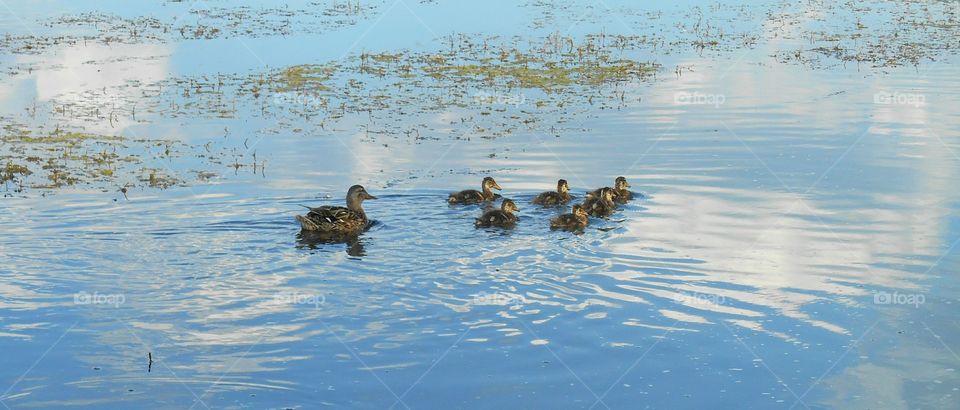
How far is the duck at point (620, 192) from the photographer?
16562mm

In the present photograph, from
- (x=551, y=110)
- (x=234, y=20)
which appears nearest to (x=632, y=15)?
(x=234, y=20)

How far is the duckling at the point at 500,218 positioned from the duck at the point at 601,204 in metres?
0.98

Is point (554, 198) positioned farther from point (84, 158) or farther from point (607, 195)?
point (84, 158)

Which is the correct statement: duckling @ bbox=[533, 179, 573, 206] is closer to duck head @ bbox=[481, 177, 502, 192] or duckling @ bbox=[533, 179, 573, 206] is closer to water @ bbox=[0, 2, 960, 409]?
water @ bbox=[0, 2, 960, 409]

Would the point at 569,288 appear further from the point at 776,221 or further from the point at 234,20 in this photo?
the point at 234,20

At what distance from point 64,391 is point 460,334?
3.30m

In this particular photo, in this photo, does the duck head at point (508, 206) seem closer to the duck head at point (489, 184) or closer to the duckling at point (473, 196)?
the duckling at point (473, 196)

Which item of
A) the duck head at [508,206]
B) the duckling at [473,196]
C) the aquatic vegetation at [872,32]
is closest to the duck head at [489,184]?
the duckling at [473,196]

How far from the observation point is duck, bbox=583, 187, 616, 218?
15.9 metres

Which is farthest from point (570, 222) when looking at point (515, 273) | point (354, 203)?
point (354, 203)

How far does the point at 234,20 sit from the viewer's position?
34.4 m

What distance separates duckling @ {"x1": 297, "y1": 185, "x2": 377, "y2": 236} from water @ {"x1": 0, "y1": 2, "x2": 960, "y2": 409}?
0.23 m

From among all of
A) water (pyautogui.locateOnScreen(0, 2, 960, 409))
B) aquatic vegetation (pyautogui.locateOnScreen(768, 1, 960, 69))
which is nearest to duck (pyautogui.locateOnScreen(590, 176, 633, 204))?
water (pyautogui.locateOnScreen(0, 2, 960, 409))

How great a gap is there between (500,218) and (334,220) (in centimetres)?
200
